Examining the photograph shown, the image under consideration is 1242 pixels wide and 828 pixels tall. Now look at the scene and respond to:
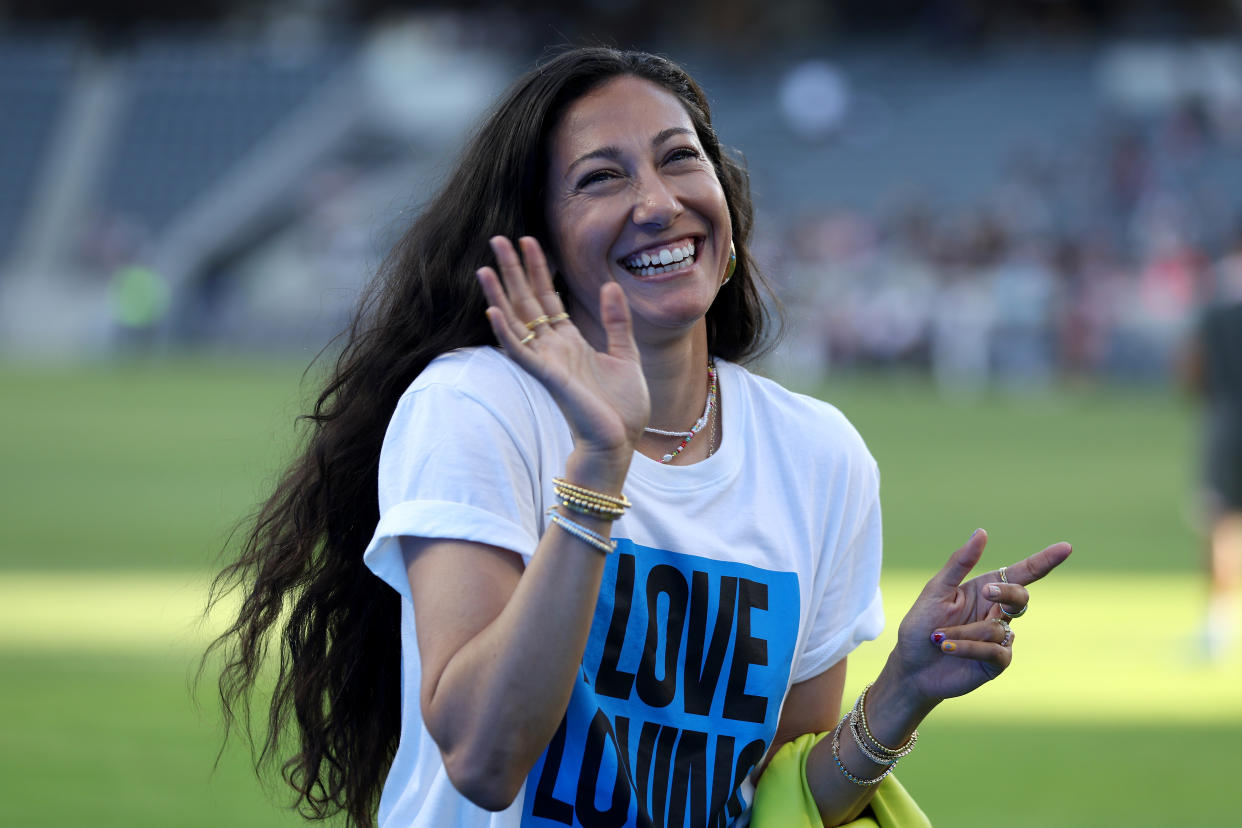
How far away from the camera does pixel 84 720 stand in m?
6.23

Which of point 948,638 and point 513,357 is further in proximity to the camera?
point 948,638

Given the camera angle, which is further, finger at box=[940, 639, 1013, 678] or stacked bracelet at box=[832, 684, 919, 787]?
stacked bracelet at box=[832, 684, 919, 787]

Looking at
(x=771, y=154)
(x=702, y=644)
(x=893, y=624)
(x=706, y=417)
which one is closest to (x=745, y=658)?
(x=702, y=644)

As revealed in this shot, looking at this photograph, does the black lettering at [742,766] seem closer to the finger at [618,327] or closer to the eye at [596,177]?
the finger at [618,327]

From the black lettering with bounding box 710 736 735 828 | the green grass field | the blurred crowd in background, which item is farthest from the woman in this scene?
the blurred crowd in background

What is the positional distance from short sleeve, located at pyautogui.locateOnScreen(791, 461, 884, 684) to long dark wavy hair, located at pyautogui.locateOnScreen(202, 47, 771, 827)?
28.7 inches

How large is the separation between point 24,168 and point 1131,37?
962 inches

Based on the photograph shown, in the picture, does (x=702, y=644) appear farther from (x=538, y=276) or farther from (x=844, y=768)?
(x=538, y=276)

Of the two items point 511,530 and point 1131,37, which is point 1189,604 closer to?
point 511,530

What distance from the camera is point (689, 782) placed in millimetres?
2576

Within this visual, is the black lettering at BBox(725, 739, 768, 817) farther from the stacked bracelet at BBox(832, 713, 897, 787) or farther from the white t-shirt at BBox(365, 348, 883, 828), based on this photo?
the stacked bracelet at BBox(832, 713, 897, 787)

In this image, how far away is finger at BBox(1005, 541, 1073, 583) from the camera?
100 inches

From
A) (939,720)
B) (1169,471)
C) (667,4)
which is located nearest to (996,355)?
(1169,471)

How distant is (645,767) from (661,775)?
3 cm
